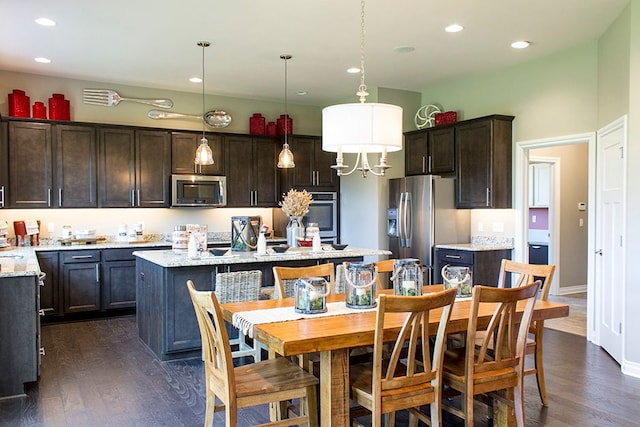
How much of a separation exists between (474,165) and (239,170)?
10.3 ft

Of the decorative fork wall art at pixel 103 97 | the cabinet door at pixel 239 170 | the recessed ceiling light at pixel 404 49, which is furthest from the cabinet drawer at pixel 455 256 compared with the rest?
the decorative fork wall art at pixel 103 97

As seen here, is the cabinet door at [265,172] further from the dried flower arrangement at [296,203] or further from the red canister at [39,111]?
the red canister at [39,111]

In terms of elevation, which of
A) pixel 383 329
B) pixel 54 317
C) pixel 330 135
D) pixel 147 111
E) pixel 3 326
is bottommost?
pixel 54 317

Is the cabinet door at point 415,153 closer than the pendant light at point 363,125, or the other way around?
the pendant light at point 363,125

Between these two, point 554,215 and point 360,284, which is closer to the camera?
point 360,284

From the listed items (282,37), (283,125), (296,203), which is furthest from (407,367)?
(283,125)

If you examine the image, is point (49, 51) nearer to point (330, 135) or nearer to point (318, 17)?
point (318, 17)

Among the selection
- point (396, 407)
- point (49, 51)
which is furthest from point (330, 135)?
point (49, 51)

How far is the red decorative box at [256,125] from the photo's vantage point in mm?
7441

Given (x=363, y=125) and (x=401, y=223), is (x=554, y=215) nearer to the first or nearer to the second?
(x=401, y=223)

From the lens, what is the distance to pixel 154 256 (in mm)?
4699

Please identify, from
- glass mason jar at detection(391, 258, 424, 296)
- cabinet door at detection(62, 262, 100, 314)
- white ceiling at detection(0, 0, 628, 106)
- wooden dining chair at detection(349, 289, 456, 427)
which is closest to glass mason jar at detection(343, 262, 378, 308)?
glass mason jar at detection(391, 258, 424, 296)

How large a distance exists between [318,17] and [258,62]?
4.94 ft

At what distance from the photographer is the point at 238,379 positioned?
255 centimetres
